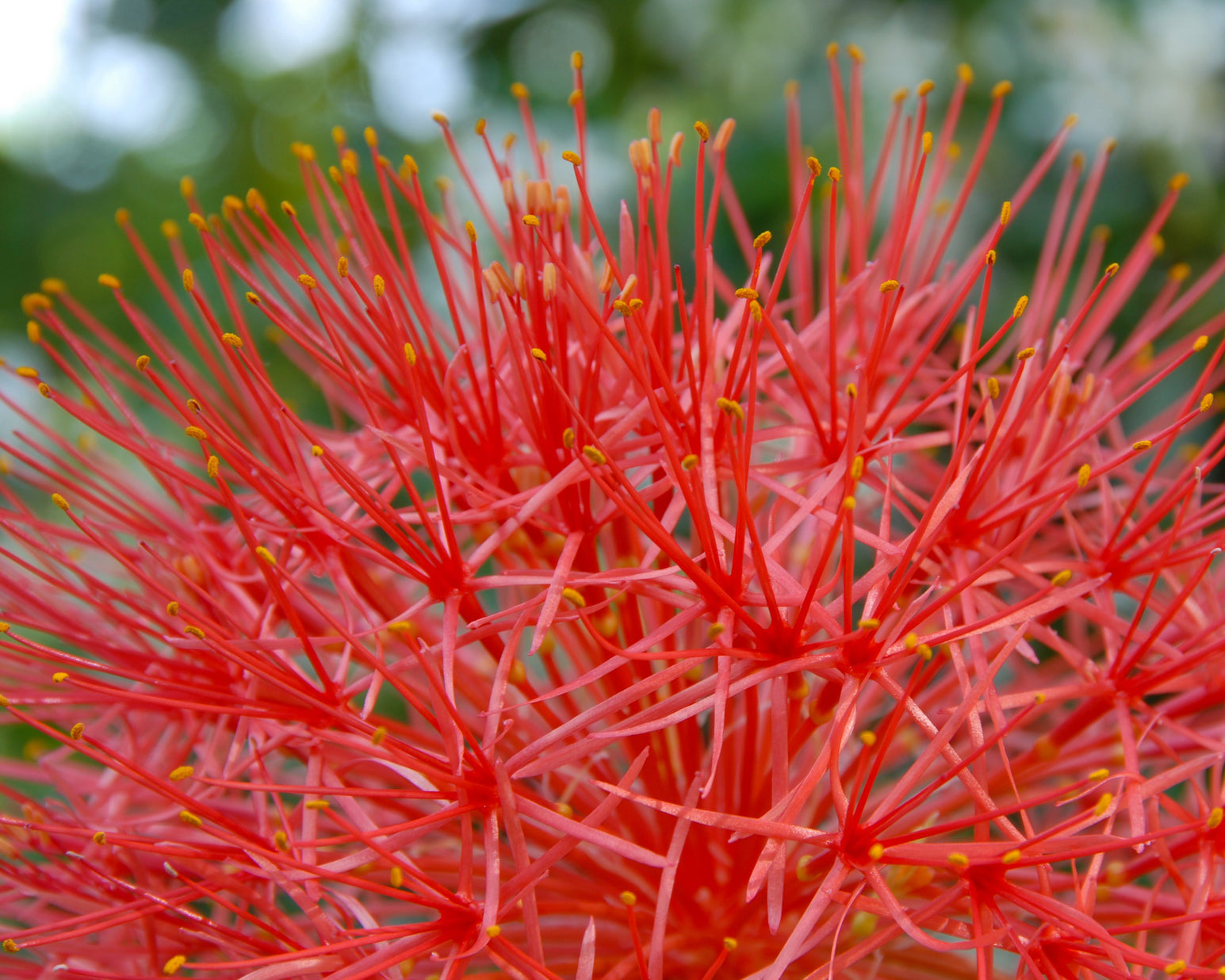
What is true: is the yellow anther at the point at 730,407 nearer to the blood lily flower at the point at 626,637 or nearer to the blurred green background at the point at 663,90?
the blood lily flower at the point at 626,637

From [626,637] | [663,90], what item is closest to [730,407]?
[626,637]

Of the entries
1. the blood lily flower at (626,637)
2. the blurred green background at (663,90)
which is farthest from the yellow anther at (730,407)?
the blurred green background at (663,90)

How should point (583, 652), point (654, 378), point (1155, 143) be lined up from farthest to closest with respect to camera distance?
point (1155, 143) < point (583, 652) < point (654, 378)

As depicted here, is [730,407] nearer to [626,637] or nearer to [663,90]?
[626,637]

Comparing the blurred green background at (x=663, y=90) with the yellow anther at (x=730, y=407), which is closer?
the yellow anther at (x=730, y=407)

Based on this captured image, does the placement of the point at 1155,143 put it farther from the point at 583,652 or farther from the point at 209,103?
the point at 209,103

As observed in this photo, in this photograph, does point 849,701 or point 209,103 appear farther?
point 209,103

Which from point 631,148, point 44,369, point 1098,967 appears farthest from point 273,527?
point 44,369

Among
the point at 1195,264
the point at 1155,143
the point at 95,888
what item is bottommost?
the point at 95,888

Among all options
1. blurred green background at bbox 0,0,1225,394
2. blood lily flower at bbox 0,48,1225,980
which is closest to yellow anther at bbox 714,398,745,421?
blood lily flower at bbox 0,48,1225,980
